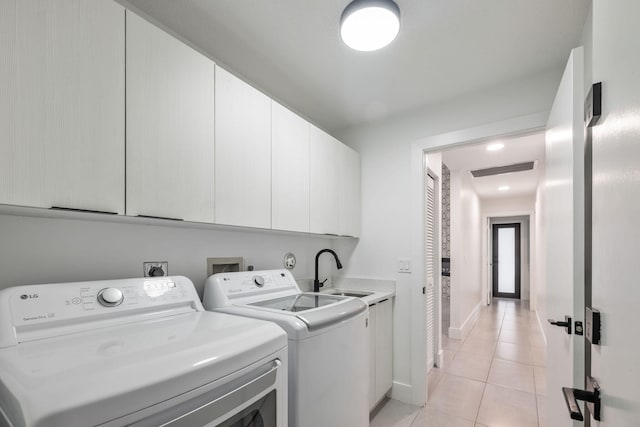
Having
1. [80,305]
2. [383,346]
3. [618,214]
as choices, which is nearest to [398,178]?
[383,346]

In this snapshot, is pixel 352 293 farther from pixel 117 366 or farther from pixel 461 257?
pixel 461 257

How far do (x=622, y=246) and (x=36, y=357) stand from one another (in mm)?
1378

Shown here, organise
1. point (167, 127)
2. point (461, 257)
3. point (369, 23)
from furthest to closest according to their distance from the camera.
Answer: point (461, 257) < point (369, 23) < point (167, 127)

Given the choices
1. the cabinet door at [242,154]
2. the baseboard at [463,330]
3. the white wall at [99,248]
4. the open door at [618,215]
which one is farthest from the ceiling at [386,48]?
the baseboard at [463,330]

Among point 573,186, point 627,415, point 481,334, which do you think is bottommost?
point 481,334

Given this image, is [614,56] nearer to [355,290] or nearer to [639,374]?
[639,374]

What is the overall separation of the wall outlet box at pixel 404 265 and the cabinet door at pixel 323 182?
619 millimetres

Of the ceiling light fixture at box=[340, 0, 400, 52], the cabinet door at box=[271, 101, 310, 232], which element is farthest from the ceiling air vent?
the ceiling light fixture at box=[340, 0, 400, 52]

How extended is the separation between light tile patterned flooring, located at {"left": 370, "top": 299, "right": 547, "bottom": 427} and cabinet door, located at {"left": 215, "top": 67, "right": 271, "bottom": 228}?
1.75 m

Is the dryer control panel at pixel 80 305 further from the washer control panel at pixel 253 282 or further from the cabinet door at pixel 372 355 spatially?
the cabinet door at pixel 372 355

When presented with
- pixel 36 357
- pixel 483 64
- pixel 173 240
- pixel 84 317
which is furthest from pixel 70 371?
pixel 483 64

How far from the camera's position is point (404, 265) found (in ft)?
8.20

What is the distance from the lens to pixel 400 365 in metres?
2.48

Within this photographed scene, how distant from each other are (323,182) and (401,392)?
1.81 m
